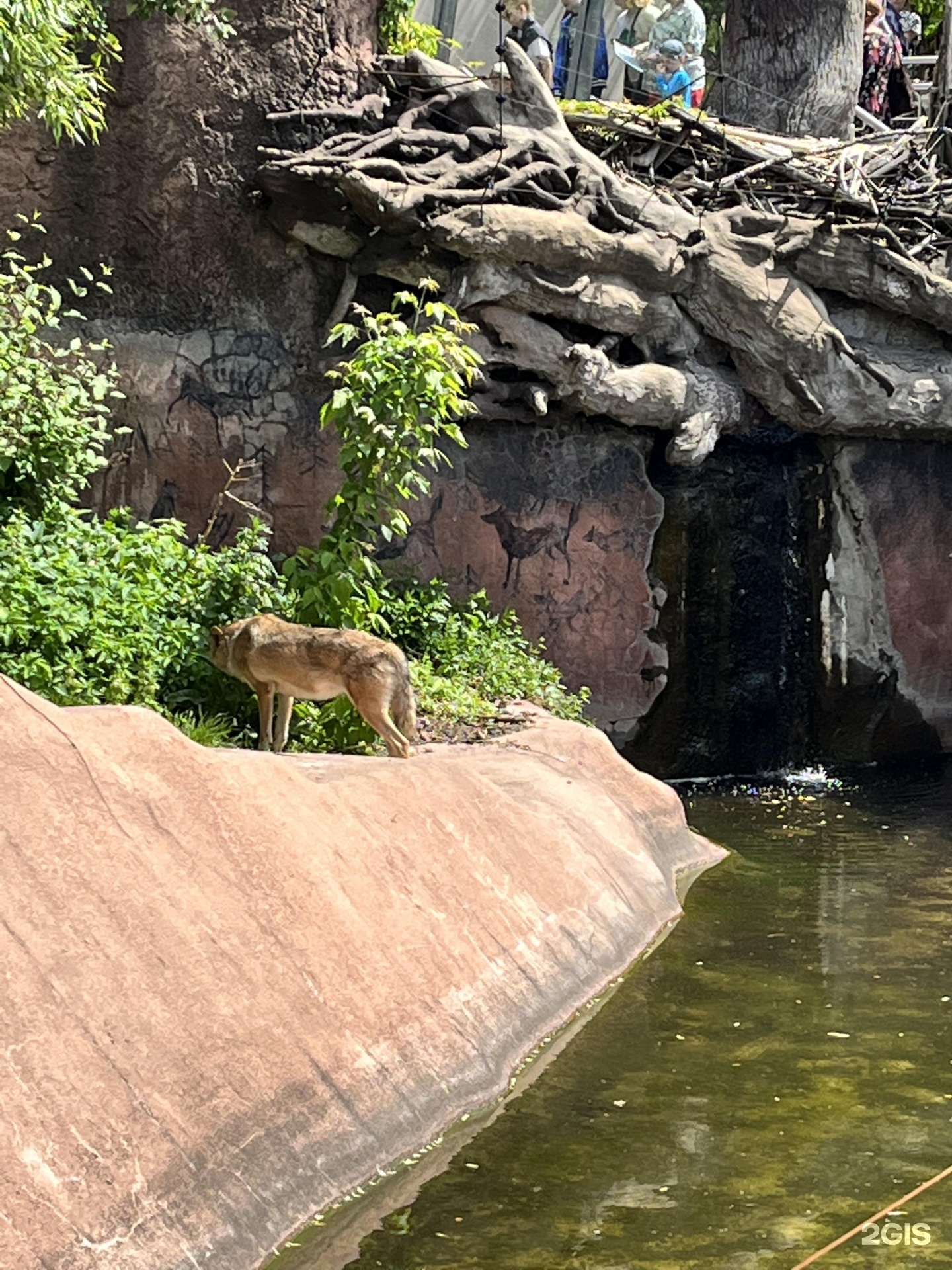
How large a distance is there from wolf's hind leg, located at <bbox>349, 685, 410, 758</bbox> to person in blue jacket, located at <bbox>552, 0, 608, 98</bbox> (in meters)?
10.5

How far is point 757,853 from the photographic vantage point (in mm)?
10555

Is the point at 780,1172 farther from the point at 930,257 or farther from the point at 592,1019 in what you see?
the point at 930,257

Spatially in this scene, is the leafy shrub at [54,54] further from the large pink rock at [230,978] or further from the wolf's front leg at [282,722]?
the large pink rock at [230,978]

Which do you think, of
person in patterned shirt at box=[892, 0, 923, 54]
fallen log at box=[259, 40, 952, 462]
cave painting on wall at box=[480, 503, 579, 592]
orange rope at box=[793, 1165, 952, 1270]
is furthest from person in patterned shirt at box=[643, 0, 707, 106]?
orange rope at box=[793, 1165, 952, 1270]

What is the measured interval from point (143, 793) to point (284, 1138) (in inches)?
46.7

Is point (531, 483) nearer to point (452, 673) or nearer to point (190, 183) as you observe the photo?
point (452, 673)

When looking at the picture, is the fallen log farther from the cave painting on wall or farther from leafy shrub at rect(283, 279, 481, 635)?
leafy shrub at rect(283, 279, 481, 635)

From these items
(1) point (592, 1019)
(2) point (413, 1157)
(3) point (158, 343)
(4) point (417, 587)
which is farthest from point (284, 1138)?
(3) point (158, 343)

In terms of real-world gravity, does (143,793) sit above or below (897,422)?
below

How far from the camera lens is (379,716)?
8648 mm

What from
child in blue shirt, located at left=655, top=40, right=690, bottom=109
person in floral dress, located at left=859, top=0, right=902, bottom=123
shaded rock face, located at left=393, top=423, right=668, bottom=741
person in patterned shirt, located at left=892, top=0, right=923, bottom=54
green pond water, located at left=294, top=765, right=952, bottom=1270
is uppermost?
person in patterned shirt, located at left=892, top=0, right=923, bottom=54

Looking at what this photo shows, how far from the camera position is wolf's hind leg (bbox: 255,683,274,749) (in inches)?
352

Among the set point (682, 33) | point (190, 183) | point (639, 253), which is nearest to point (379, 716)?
point (190, 183)

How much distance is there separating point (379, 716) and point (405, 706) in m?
0.15
